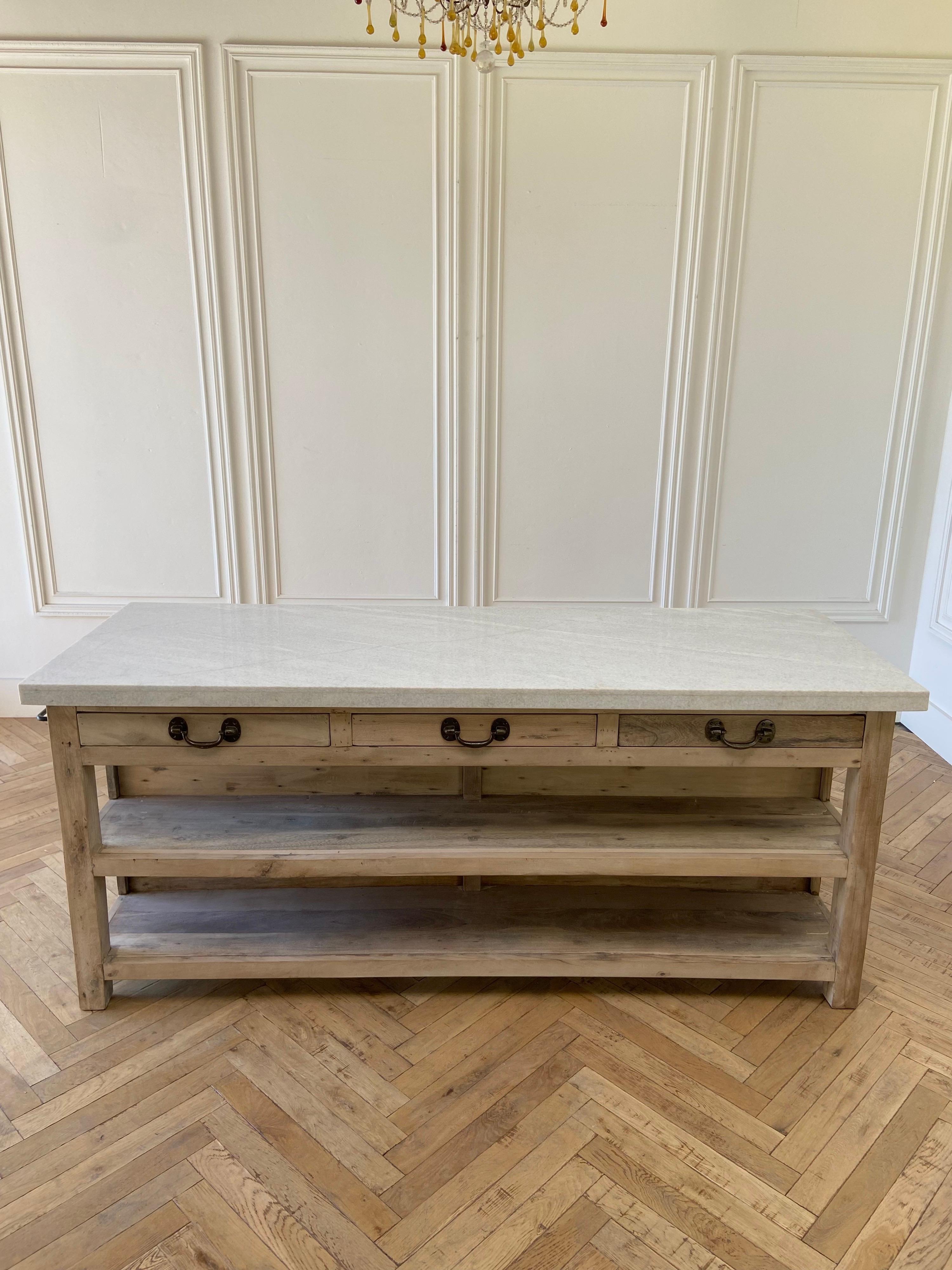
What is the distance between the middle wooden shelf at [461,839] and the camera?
1959mm

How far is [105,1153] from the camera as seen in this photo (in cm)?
169

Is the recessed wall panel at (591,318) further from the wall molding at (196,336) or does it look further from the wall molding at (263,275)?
the wall molding at (196,336)

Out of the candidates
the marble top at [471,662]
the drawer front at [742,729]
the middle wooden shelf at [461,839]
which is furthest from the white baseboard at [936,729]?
the drawer front at [742,729]

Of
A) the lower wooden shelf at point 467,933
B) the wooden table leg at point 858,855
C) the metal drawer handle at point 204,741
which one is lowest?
the lower wooden shelf at point 467,933

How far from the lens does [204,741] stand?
1894 mm

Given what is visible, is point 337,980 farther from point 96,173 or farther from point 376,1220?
point 96,173

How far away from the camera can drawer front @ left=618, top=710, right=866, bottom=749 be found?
190 centimetres

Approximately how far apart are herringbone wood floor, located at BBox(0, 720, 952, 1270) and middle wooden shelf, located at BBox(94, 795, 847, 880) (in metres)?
0.33

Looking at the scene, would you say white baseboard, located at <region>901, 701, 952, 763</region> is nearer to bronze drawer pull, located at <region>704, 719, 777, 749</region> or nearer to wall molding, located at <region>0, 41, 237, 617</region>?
bronze drawer pull, located at <region>704, 719, 777, 749</region>

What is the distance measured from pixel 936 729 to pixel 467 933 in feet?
7.94

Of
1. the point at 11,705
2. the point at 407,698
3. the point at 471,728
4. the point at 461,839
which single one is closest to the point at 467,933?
the point at 461,839

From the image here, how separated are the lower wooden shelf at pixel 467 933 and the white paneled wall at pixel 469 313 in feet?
5.59

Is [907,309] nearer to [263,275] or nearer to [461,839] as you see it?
[263,275]

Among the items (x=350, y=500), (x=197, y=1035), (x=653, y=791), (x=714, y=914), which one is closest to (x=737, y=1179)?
(x=714, y=914)
